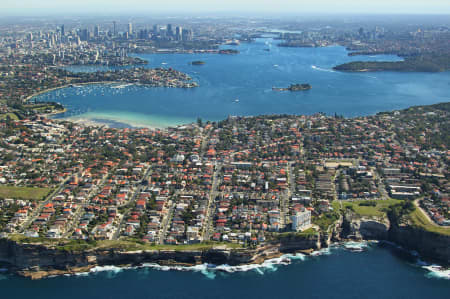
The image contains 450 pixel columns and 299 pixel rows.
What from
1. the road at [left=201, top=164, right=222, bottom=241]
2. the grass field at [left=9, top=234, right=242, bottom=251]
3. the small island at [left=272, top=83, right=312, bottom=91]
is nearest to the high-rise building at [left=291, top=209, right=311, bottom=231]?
the grass field at [left=9, top=234, right=242, bottom=251]

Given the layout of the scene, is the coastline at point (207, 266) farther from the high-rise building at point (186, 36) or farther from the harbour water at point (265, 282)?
the high-rise building at point (186, 36)

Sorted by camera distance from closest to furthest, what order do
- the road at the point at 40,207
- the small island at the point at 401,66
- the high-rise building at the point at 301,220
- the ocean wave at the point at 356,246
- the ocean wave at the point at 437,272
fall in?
the ocean wave at the point at 437,272 → the ocean wave at the point at 356,246 → the high-rise building at the point at 301,220 → the road at the point at 40,207 → the small island at the point at 401,66

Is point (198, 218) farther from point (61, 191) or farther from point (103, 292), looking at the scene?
point (61, 191)

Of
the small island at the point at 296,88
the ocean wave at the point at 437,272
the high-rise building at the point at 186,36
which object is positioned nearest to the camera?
the ocean wave at the point at 437,272

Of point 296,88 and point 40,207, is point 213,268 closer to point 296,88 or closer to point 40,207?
point 40,207

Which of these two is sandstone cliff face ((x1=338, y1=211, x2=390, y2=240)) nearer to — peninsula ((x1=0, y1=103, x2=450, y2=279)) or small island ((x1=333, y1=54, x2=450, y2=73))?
peninsula ((x1=0, y1=103, x2=450, y2=279))

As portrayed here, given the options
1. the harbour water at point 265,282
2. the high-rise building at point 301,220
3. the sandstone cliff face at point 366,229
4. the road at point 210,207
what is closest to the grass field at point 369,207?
the sandstone cliff face at point 366,229
